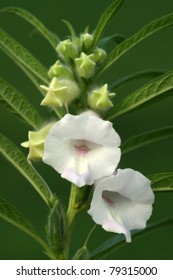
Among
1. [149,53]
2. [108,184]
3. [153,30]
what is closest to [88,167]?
[108,184]

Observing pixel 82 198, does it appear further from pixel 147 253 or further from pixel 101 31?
pixel 147 253

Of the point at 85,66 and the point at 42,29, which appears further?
the point at 42,29

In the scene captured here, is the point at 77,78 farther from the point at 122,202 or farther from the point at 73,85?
the point at 122,202

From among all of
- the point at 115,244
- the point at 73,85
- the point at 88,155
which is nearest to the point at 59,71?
the point at 73,85

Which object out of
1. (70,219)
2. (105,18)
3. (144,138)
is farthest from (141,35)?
(70,219)

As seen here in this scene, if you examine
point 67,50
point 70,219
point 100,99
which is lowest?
point 70,219

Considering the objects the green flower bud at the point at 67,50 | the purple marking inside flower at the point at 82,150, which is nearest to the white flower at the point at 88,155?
the purple marking inside flower at the point at 82,150

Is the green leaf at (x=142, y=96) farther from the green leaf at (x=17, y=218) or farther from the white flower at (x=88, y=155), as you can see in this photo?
the green leaf at (x=17, y=218)

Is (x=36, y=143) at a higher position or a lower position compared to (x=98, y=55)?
lower
